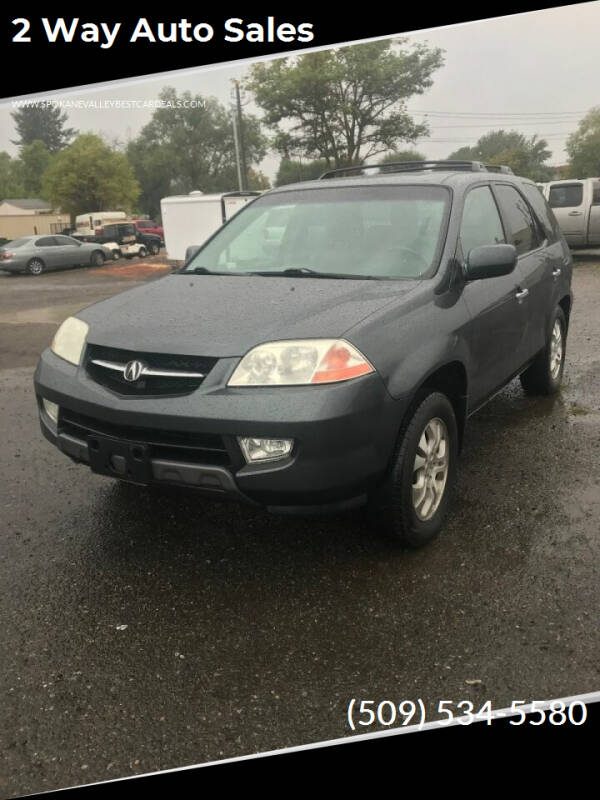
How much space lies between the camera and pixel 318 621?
2.79m

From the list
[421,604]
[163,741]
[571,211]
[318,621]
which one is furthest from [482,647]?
[571,211]

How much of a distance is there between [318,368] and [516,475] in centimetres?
191

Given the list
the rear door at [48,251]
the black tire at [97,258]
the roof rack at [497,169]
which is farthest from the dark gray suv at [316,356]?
the black tire at [97,258]

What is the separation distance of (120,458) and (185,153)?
67.2 meters

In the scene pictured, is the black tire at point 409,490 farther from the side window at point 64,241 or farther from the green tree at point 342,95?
the green tree at point 342,95

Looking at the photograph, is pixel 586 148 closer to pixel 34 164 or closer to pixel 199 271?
pixel 34 164

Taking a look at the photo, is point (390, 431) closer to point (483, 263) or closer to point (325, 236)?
point (483, 263)

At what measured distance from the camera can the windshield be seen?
3.64m

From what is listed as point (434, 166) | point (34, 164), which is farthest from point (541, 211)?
point (34, 164)

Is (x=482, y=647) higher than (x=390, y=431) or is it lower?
lower

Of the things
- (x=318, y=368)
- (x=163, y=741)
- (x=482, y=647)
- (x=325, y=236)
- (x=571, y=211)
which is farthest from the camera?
(x=571, y=211)

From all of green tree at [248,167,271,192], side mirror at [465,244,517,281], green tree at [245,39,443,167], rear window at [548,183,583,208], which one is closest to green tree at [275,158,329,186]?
green tree at [245,39,443,167]

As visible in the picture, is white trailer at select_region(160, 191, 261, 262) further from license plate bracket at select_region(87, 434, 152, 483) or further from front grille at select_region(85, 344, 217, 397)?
license plate bracket at select_region(87, 434, 152, 483)

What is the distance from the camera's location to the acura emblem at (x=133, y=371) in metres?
2.97
